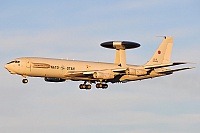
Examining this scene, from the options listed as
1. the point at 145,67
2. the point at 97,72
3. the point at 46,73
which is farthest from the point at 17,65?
the point at 145,67

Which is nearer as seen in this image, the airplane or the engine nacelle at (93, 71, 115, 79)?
the airplane

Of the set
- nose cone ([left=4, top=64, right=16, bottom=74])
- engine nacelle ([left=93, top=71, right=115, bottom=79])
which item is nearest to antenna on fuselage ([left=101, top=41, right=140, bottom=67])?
engine nacelle ([left=93, top=71, right=115, bottom=79])

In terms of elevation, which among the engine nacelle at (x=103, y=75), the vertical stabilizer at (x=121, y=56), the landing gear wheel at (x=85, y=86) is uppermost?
the vertical stabilizer at (x=121, y=56)

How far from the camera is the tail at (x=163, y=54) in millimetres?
149375

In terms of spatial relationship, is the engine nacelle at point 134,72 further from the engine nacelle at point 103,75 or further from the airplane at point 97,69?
the engine nacelle at point 103,75

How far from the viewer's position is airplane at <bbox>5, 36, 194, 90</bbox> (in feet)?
431

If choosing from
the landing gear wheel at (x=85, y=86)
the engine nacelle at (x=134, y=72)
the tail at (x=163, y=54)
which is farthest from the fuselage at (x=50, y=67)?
the tail at (x=163, y=54)

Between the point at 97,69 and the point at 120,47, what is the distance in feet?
21.5

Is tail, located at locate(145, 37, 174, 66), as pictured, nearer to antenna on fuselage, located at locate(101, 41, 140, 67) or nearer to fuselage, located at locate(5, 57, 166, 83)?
antenna on fuselage, located at locate(101, 41, 140, 67)

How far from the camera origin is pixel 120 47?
142 metres

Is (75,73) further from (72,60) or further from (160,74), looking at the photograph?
(160,74)

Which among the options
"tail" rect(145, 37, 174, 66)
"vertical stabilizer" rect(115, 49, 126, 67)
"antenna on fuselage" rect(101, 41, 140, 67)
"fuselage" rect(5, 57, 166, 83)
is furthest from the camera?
"tail" rect(145, 37, 174, 66)

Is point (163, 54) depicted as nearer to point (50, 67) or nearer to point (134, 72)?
point (134, 72)

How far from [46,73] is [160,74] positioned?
24.2 m
